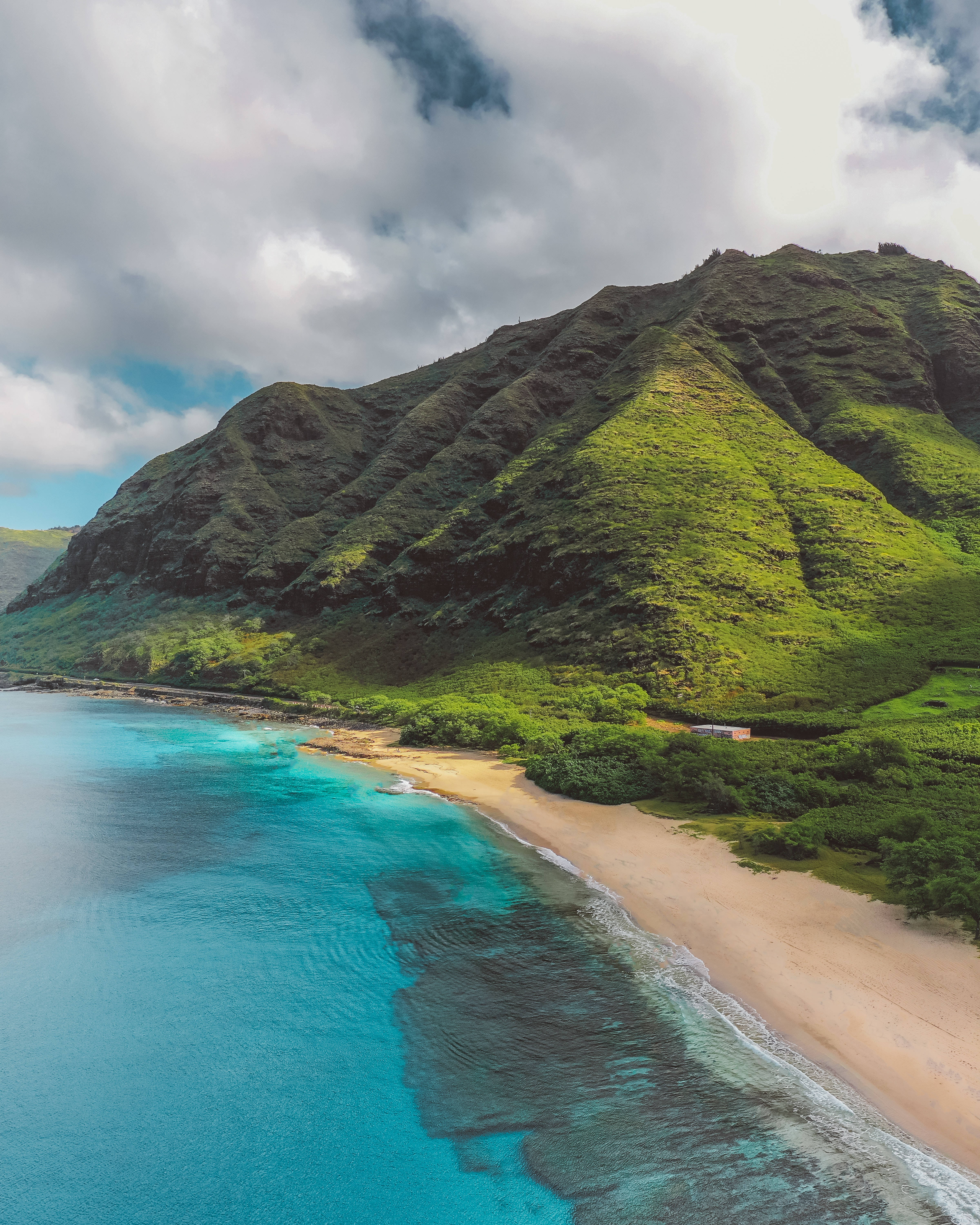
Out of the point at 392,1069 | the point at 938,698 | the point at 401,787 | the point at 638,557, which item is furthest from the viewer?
the point at 638,557

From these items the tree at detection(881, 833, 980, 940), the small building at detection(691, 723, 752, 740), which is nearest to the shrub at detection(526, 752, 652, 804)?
the small building at detection(691, 723, 752, 740)

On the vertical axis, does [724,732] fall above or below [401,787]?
above

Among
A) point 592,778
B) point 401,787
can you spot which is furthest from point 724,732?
point 401,787

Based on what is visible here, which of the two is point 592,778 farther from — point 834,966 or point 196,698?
point 196,698

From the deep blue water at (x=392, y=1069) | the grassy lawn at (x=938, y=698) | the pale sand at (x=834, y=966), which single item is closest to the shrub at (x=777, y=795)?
the pale sand at (x=834, y=966)

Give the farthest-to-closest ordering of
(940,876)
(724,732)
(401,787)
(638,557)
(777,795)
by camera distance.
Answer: (638,557) < (724,732) < (401,787) < (777,795) < (940,876)

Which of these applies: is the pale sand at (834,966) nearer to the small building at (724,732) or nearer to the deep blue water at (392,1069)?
the deep blue water at (392,1069)

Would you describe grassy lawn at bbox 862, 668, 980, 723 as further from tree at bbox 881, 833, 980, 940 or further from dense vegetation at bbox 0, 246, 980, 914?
tree at bbox 881, 833, 980, 940

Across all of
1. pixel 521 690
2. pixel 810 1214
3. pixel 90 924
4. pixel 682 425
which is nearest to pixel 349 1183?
pixel 810 1214
